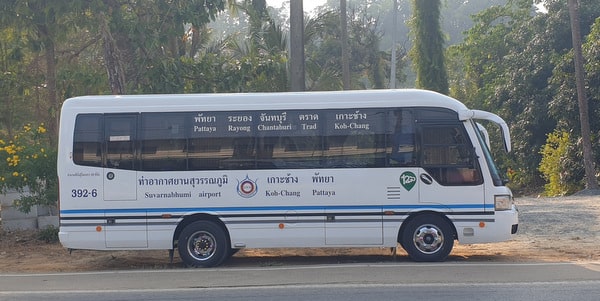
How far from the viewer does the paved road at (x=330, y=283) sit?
9.89 meters

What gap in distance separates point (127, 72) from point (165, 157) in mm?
8279

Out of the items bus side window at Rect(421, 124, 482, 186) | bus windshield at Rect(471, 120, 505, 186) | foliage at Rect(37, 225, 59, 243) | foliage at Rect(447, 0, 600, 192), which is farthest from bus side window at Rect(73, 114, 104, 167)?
foliage at Rect(447, 0, 600, 192)

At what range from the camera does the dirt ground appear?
45.2ft

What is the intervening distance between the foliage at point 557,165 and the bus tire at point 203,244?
21384 millimetres

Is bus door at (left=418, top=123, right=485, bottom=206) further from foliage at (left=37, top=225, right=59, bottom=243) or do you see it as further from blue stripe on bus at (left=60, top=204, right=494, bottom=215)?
foliage at (left=37, top=225, right=59, bottom=243)

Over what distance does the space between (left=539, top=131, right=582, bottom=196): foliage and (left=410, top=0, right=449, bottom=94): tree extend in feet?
29.5

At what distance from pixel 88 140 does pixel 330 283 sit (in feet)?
16.5

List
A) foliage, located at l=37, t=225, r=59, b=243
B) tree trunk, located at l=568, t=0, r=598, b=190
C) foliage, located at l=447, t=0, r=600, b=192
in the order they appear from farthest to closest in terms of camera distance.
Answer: foliage, located at l=447, t=0, r=600, b=192 → tree trunk, located at l=568, t=0, r=598, b=190 → foliage, located at l=37, t=225, r=59, b=243

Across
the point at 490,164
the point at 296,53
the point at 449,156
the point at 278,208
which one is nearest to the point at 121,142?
the point at 278,208

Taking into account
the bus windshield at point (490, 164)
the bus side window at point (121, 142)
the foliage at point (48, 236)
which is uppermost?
the bus side window at point (121, 142)

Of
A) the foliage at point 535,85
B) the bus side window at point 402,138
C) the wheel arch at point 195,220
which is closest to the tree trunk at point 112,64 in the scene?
the wheel arch at point 195,220

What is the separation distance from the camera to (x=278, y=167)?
42.3ft

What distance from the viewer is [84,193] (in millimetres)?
12922

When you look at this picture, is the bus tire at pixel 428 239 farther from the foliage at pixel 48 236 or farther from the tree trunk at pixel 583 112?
the tree trunk at pixel 583 112
